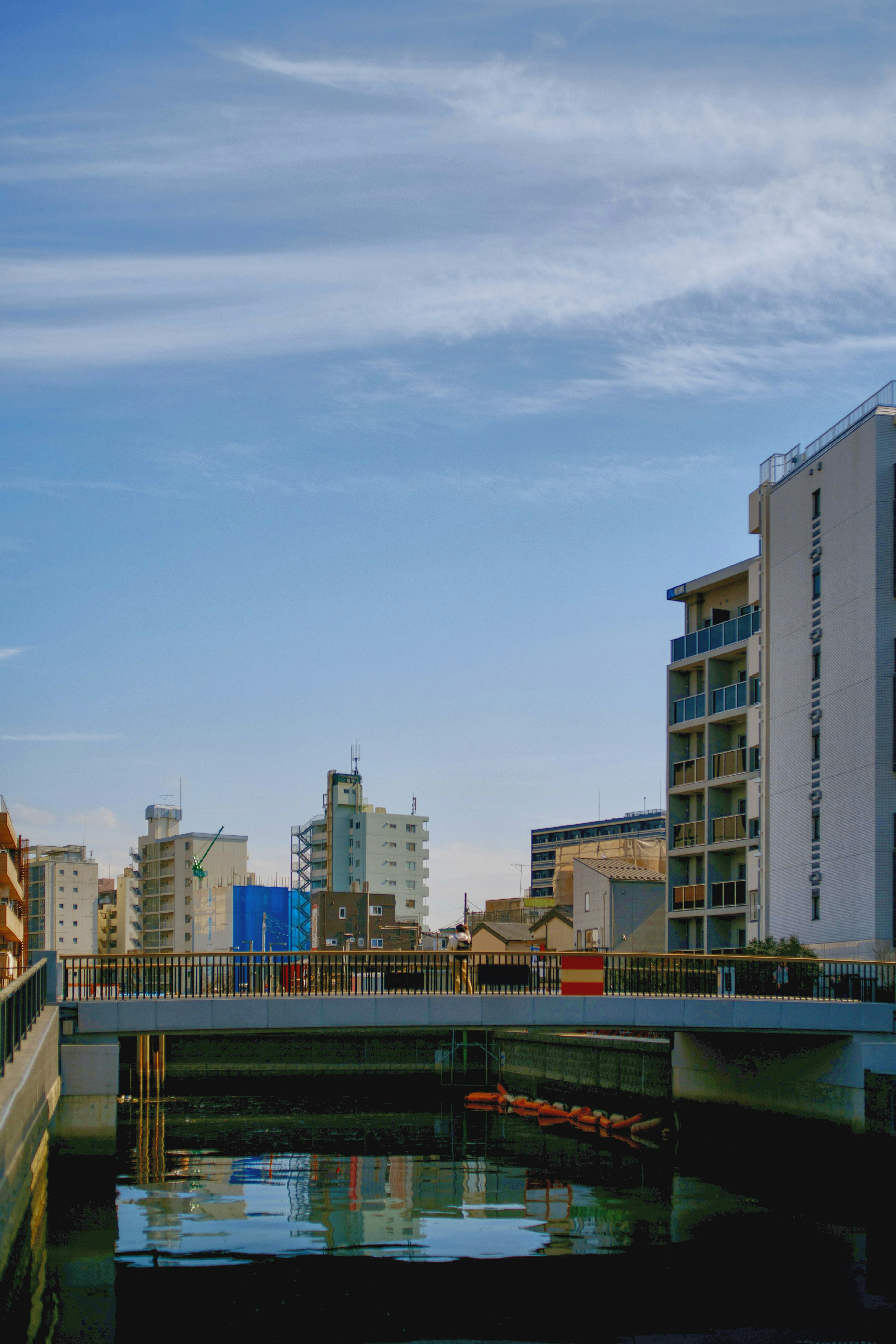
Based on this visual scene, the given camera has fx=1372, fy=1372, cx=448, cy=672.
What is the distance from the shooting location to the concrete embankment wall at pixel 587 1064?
4528 centimetres

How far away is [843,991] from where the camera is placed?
118 ft

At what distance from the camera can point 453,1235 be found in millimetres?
25156

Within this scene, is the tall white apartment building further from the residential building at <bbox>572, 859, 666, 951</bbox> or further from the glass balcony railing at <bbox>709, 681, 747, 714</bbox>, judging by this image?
the residential building at <bbox>572, 859, 666, 951</bbox>

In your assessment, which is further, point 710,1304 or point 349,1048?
point 349,1048

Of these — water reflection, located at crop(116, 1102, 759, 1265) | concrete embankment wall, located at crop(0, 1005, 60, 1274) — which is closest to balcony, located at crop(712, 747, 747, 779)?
water reflection, located at crop(116, 1102, 759, 1265)

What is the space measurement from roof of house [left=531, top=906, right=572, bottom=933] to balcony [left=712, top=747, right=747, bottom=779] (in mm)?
20050

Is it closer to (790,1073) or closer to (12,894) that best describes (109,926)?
(12,894)

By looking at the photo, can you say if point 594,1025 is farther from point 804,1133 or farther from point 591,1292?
point 591,1292

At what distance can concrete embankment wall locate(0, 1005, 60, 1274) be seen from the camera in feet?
59.3

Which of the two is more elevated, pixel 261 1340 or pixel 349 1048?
pixel 261 1340

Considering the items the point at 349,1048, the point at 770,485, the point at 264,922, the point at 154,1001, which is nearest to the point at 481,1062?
the point at 349,1048

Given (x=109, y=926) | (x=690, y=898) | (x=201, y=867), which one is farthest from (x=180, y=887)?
(x=690, y=898)

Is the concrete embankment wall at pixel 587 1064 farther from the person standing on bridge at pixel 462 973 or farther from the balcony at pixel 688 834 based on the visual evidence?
the person standing on bridge at pixel 462 973

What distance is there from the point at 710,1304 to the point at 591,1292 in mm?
1799
